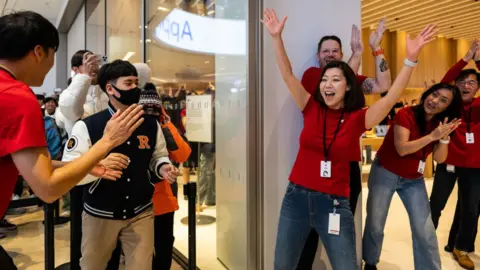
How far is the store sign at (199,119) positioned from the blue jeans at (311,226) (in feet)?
4.39

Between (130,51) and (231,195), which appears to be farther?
(130,51)

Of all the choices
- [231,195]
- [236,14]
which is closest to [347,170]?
[231,195]

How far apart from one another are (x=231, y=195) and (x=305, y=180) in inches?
38.1

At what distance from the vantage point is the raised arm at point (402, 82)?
1.66 m

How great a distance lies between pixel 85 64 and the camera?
2104mm

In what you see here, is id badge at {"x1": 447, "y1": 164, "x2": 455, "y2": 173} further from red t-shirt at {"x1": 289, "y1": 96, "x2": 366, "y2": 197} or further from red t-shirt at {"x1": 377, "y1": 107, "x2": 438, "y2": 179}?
red t-shirt at {"x1": 289, "y1": 96, "x2": 366, "y2": 197}

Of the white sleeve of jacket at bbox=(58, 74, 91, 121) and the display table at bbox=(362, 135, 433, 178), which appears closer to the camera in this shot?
the white sleeve of jacket at bbox=(58, 74, 91, 121)

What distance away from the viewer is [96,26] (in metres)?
6.39

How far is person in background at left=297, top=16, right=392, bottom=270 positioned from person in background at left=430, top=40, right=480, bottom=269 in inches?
→ 43.3

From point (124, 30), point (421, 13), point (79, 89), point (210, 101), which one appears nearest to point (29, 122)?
point (79, 89)

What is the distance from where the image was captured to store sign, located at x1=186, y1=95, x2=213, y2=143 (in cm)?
302

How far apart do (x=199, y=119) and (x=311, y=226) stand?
1.63 m

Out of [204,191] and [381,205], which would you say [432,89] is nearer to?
[381,205]

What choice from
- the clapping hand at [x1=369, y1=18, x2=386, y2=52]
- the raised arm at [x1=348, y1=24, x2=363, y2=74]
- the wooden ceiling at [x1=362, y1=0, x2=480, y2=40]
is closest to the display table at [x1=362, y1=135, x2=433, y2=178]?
the wooden ceiling at [x1=362, y1=0, x2=480, y2=40]
